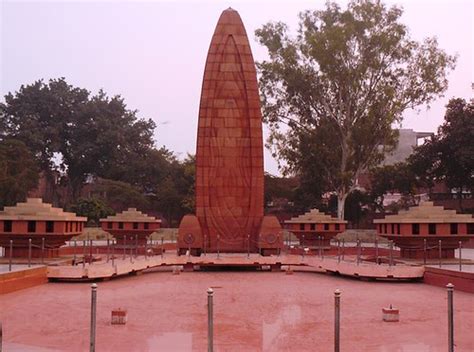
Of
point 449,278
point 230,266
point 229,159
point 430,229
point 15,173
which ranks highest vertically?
point 15,173

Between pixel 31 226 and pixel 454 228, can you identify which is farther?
pixel 454 228

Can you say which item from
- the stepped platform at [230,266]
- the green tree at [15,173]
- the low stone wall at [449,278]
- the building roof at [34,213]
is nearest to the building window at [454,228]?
the stepped platform at [230,266]

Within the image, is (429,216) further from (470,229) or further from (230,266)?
(230,266)

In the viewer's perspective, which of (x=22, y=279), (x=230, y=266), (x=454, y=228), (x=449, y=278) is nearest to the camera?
(x=22, y=279)

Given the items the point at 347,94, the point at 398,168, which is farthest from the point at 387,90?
the point at 398,168

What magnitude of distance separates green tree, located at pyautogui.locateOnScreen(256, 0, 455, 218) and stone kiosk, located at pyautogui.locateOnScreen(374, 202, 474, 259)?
610 inches

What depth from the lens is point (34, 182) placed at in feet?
122

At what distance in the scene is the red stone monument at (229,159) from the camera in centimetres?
2138

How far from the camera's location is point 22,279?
12883 mm

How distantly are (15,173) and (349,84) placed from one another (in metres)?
19.9

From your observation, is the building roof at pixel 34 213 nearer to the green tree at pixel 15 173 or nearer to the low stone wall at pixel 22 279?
the low stone wall at pixel 22 279

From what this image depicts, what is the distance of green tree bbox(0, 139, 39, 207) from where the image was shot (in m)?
34.0

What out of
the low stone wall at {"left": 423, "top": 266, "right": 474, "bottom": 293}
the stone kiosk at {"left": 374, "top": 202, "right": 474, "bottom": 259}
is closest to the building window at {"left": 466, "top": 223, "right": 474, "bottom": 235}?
the stone kiosk at {"left": 374, "top": 202, "right": 474, "bottom": 259}

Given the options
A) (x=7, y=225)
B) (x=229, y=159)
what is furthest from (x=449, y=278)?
(x=7, y=225)
